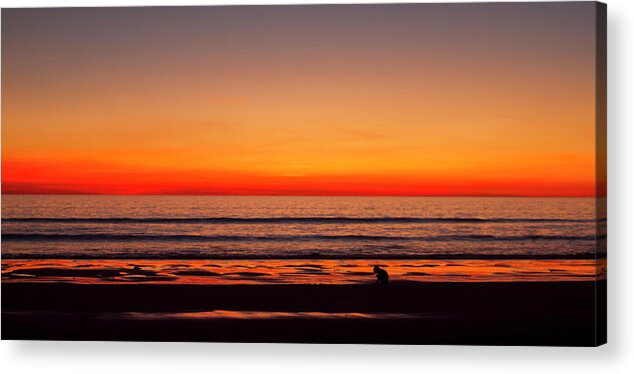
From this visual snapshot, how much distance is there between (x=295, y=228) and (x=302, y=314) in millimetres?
491

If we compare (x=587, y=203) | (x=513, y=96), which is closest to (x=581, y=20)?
(x=513, y=96)

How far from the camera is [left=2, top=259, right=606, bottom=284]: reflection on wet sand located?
20.8 ft

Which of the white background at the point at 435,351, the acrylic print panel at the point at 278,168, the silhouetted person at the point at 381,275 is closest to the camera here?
the white background at the point at 435,351

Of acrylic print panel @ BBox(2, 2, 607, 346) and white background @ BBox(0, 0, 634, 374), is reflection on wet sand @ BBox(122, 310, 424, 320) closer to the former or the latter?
acrylic print panel @ BBox(2, 2, 607, 346)

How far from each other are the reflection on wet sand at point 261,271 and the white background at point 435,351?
1.24 feet

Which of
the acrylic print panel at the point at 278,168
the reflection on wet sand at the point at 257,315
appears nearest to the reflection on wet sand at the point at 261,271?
the acrylic print panel at the point at 278,168

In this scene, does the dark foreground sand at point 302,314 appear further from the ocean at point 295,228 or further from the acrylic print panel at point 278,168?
the ocean at point 295,228

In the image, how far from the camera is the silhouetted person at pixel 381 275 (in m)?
6.41

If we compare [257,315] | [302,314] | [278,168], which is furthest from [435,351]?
→ [278,168]

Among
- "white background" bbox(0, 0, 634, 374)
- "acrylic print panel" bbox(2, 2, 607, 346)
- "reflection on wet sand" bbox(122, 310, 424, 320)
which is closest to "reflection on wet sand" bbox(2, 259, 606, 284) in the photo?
"acrylic print panel" bbox(2, 2, 607, 346)

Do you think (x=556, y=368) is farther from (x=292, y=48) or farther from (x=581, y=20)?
(x=292, y=48)

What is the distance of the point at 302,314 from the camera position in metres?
6.27

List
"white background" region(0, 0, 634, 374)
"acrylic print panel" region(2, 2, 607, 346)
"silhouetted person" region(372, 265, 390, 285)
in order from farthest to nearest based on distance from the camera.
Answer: "silhouetted person" region(372, 265, 390, 285) < "acrylic print panel" region(2, 2, 607, 346) < "white background" region(0, 0, 634, 374)

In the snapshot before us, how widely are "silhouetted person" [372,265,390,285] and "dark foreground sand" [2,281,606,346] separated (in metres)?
0.04
